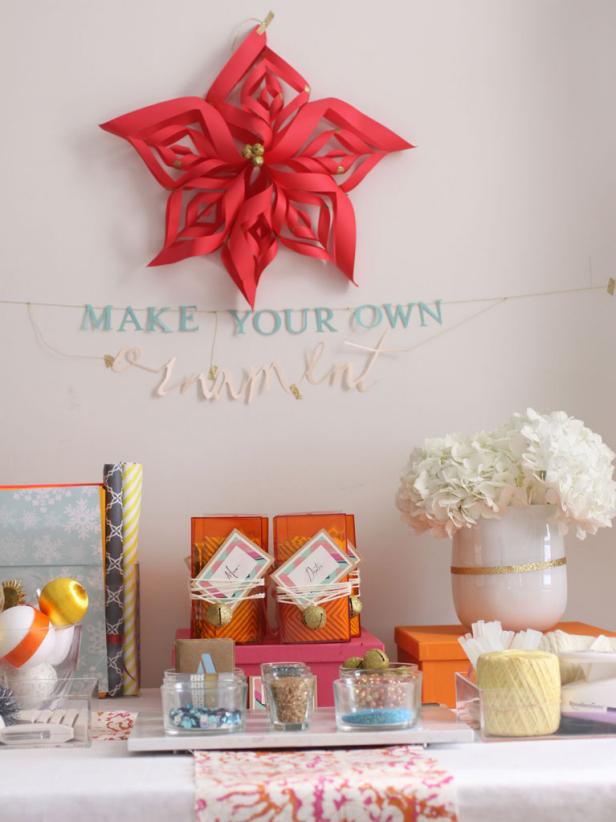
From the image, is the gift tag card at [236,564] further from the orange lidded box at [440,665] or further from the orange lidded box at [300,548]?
the orange lidded box at [440,665]

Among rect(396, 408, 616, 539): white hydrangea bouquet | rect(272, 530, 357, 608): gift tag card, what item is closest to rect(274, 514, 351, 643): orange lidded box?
rect(272, 530, 357, 608): gift tag card

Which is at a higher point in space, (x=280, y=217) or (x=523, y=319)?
(x=280, y=217)

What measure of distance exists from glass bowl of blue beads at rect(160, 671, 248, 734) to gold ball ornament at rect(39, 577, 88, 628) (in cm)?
17

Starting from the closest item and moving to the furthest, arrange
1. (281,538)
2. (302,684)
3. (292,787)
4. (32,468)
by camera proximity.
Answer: (292,787) → (302,684) → (281,538) → (32,468)

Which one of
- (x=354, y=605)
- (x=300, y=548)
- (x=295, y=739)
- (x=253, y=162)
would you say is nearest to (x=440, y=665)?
(x=354, y=605)

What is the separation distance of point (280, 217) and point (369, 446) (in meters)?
0.38

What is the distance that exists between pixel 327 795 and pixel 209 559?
18.8 inches

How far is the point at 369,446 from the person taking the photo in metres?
1.59

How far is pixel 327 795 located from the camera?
872 millimetres

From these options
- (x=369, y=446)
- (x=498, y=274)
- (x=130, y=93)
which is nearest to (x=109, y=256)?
(x=130, y=93)

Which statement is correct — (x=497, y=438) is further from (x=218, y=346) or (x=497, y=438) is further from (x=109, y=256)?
(x=109, y=256)

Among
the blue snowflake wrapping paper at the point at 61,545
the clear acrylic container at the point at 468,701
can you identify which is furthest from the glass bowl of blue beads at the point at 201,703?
the blue snowflake wrapping paper at the point at 61,545

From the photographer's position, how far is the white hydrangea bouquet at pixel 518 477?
1273mm

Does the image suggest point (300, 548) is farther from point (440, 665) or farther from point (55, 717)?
point (55, 717)
